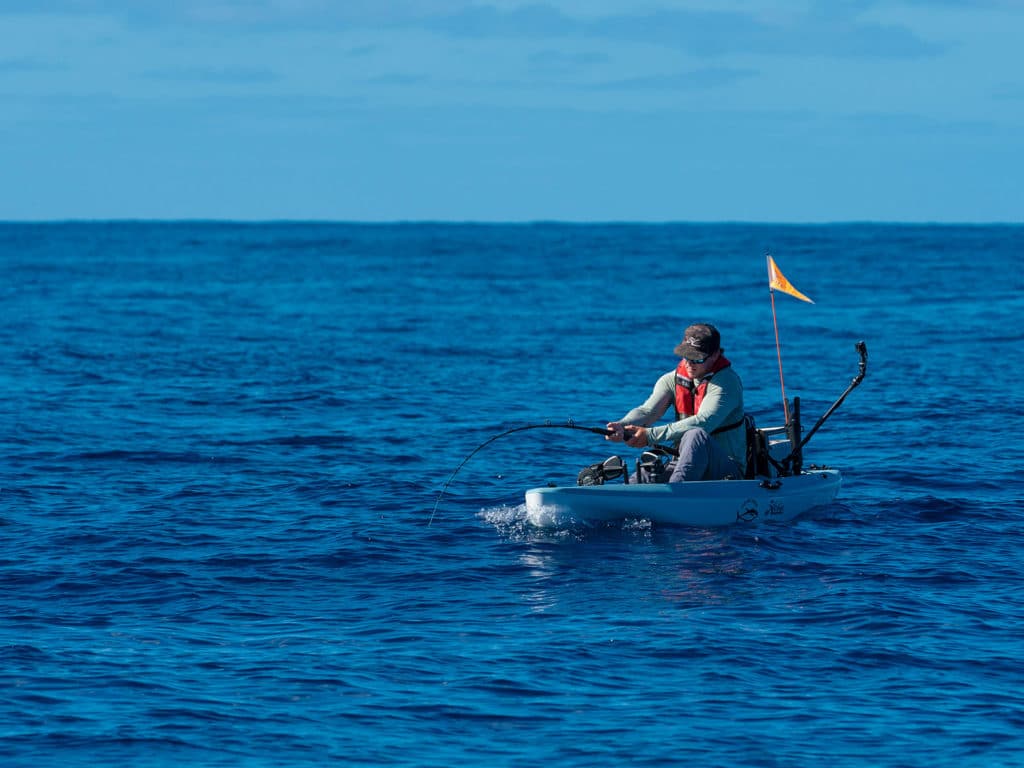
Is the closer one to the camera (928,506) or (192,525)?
(192,525)

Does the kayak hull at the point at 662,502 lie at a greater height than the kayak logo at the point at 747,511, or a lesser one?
greater

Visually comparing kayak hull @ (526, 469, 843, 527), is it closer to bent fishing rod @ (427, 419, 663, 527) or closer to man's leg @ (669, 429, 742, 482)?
man's leg @ (669, 429, 742, 482)

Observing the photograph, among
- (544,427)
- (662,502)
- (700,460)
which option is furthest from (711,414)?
(544,427)

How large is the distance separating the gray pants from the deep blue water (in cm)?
60

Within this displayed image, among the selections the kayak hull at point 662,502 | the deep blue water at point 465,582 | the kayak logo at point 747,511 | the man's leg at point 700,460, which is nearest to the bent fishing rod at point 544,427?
the deep blue water at point 465,582

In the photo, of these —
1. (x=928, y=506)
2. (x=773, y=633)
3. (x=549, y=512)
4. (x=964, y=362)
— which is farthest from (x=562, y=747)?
(x=964, y=362)

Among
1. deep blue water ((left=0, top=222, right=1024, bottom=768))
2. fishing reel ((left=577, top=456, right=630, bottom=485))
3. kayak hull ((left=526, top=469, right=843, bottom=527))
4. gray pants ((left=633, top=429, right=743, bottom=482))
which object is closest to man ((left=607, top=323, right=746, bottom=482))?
gray pants ((left=633, top=429, right=743, bottom=482))

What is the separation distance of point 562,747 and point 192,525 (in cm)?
774

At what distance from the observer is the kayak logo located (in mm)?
15398

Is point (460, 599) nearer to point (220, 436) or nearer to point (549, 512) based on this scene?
point (549, 512)

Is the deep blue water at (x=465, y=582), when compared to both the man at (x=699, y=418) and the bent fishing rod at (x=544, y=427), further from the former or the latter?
the man at (x=699, y=418)

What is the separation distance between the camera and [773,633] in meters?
11.6

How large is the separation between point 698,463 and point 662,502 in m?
0.55

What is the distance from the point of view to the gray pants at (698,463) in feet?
48.9
